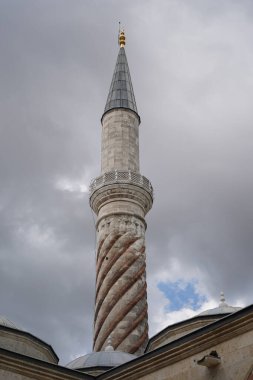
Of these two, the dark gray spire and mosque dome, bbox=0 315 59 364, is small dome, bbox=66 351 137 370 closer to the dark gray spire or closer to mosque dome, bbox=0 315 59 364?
mosque dome, bbox=0 315 59 364

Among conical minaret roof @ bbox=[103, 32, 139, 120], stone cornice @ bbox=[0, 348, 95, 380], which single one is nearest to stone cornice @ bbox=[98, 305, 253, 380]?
stone cornice @ bbox=[0, 348, 95, 380]

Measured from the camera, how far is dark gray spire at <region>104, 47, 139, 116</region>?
57.2 ft

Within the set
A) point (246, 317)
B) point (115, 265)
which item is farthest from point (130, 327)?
point (246, 317)

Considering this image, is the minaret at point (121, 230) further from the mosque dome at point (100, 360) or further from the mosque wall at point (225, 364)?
the mosque wall at point (225, 364)

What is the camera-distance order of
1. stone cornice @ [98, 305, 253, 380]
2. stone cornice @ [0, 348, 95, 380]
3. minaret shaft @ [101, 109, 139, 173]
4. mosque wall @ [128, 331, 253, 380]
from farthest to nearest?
minaret shaft @ [101, 109, 139, 173] → stone cornice @ [0, 348, 95, 380] → stone cornice @ [98, 305, 253, 380] → mosque wall @ [128, 331, 253, 380]

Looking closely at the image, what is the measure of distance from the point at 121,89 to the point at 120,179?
381cm

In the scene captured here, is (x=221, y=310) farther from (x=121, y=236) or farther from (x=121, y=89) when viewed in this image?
(x=121, y=89)

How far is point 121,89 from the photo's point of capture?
59.1ft

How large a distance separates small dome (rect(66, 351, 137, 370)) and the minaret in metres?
1.94

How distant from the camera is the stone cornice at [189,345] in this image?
7293mm

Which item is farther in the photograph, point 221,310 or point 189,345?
point 221,310

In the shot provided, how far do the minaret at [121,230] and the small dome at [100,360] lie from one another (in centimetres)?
194

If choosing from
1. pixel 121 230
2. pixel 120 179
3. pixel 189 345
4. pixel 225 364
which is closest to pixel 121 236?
pixel 121 230

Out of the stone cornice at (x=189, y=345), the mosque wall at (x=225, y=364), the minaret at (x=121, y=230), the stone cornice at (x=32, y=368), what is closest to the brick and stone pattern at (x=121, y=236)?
the minaret at (x=121, y=230)
